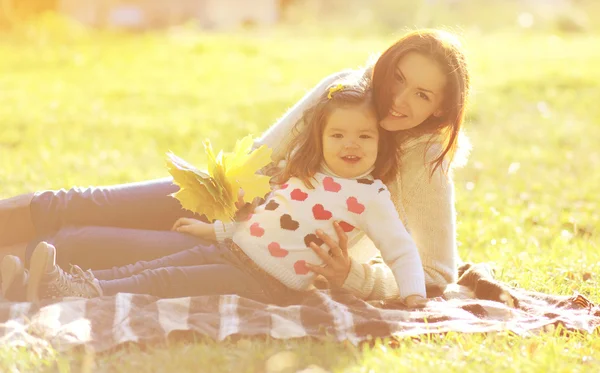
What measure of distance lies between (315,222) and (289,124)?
72cm

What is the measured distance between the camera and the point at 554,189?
262 inches

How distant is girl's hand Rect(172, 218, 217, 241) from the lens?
4.00 meters

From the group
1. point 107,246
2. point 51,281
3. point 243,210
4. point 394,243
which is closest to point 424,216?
point 394,243

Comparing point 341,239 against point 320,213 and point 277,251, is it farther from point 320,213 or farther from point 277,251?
point 277,251

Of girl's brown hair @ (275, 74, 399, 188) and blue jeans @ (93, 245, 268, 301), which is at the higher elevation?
girl's brown hair @ (275, 74, 399, 188)

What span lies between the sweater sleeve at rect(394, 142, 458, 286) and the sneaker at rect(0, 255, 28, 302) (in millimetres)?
1721

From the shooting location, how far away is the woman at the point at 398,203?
3.75 metres

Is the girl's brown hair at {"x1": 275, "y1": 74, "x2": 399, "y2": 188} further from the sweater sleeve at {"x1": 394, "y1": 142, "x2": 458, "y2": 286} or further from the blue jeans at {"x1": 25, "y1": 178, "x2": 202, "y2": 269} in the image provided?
the blue jeans at {"x1": 25, "y1": 178, "x2": 202, "y2": 269}

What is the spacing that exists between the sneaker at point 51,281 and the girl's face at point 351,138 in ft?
3.75

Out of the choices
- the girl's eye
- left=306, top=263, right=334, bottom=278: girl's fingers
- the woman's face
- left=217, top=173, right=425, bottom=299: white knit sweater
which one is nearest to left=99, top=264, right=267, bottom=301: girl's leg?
left=217, top=173, right=425, bottom=299: white knit sweater

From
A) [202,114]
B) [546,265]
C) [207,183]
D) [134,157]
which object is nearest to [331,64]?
[202,114]

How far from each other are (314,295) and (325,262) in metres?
0.17

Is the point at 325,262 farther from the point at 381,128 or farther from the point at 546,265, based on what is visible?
the point at 546,265

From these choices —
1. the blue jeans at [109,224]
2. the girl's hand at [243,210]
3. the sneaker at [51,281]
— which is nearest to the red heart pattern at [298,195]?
the girl's hand at [243,210]
